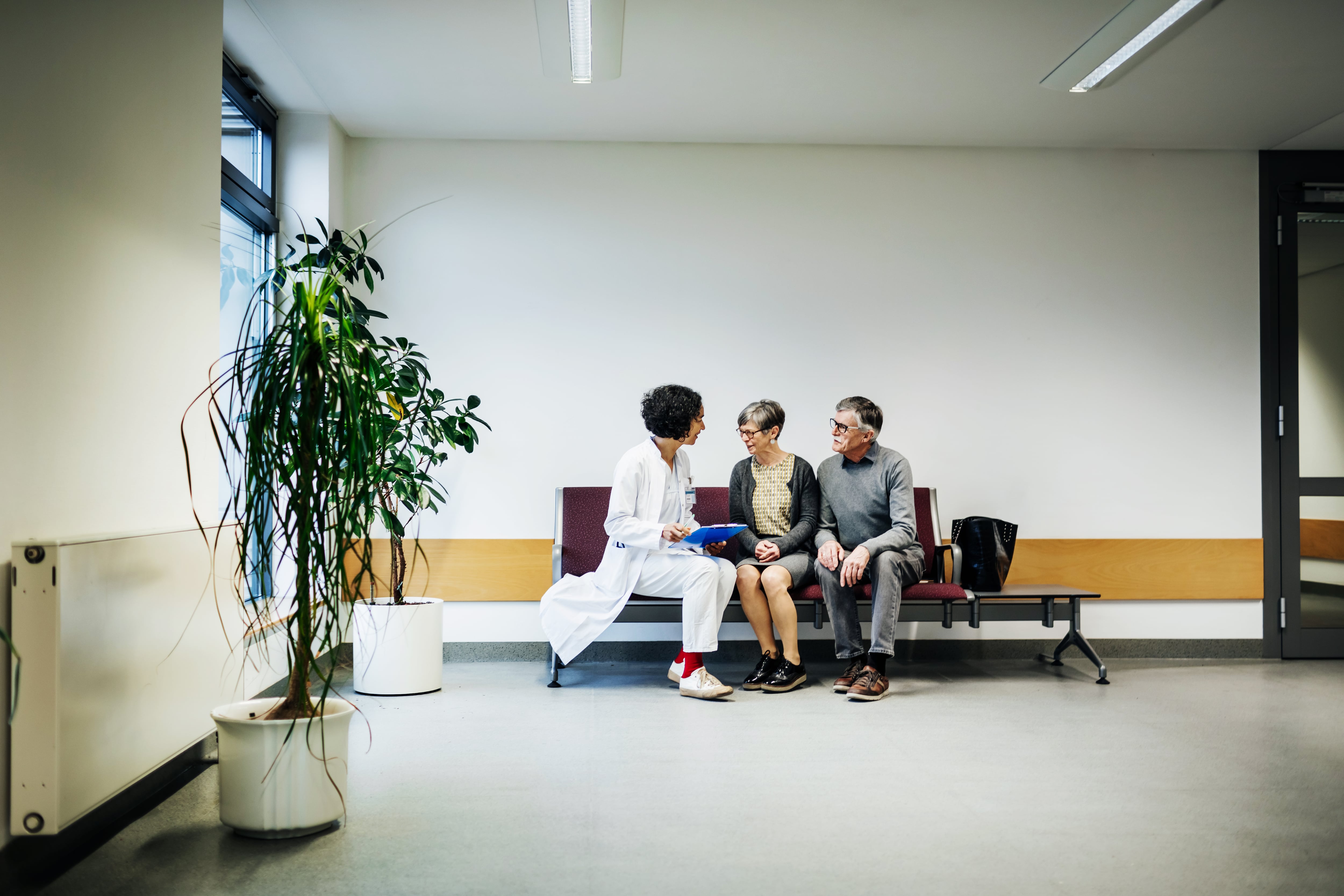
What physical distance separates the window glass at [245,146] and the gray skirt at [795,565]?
A: 2.96m

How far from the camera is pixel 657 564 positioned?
4.00m

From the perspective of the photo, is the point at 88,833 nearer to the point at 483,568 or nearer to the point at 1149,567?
the point at 483,568

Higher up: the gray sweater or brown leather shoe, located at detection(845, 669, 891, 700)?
the gray sweater

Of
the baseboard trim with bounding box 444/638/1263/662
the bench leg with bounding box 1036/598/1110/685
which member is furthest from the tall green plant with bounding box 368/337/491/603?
the bench leg with bounding box 1036/598/1110/685

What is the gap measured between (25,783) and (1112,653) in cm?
489

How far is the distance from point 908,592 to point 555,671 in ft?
5.42

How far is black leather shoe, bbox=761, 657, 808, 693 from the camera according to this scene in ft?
13.0

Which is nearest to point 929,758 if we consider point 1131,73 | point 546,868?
point 546,868

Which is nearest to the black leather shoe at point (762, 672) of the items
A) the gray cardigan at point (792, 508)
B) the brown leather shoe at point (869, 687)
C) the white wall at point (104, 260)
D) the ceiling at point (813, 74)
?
the brown leather shoe at point (869, 687)

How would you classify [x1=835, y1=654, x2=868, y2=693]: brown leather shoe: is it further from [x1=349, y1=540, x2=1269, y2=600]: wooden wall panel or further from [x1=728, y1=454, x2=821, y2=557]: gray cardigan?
[x1=349, y1=540, x2=1269, y2=600]: wooden wall panel

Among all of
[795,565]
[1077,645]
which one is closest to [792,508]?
[795,565]

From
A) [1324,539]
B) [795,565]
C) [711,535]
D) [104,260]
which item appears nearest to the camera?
[104,260]

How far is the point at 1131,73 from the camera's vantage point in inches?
162

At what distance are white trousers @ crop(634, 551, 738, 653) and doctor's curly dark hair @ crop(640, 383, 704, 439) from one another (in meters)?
0.54
